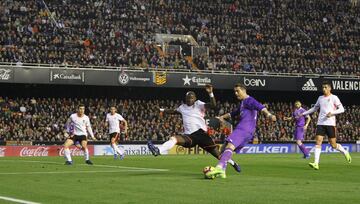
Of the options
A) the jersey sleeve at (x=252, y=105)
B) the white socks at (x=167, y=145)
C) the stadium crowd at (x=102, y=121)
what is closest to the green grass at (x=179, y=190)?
the white socks at (x=167, y=145)

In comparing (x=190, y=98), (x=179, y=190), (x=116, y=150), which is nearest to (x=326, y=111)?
(x=190, y=98)

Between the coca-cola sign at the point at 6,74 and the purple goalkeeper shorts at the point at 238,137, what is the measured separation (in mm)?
35207

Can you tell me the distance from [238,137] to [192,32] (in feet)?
148

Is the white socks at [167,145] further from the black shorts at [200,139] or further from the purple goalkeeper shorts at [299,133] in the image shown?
the purple goalkeeper shorts at [299,133]

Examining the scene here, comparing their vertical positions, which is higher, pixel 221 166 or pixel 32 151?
pixel 221 166

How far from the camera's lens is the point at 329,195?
11.6m

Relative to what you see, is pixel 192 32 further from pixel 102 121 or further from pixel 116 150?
pixel 116 150

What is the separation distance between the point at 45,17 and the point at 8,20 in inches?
121

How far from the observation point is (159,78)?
175 ft

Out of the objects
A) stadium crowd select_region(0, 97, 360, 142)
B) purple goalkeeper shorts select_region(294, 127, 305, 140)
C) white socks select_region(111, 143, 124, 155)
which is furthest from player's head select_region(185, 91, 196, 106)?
stadium crowd select_region(0, 97, 360, 142)

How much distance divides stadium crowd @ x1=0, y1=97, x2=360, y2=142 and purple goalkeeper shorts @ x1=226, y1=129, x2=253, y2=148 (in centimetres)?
3179

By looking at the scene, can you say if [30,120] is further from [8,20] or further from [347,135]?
[347,135]

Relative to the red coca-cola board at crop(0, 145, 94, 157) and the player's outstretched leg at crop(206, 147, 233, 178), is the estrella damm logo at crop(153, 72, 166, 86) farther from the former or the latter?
the player's outstretched leg at crop(206, 147, 233, 178)

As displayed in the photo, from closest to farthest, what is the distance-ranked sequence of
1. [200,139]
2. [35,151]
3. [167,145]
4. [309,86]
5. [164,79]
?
[167,145]
[200,139]
[35,151]
[164,79]
[309,86]
